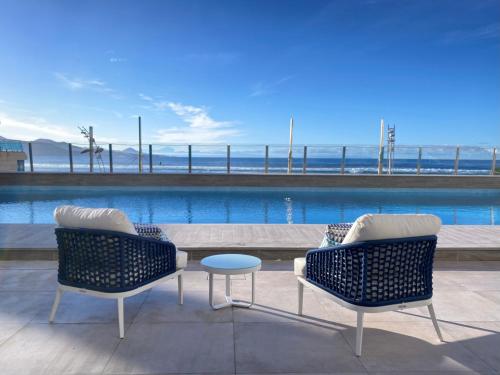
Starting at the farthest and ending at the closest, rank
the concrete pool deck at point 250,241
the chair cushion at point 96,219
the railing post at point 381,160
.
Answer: the railing post at point 381,160 → the concrete pool deck at point 250,241 → the chair cushion at point 96,219

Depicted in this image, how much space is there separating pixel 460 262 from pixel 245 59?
9.61 metres

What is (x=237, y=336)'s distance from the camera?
2.04 meters

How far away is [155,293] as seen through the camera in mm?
2773

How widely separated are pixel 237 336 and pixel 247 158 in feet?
34.3

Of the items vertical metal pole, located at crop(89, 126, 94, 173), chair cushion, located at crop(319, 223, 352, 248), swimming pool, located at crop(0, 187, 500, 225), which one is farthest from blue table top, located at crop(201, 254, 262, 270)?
vertical metal pole, located at crop(89, 126, 94, 173)

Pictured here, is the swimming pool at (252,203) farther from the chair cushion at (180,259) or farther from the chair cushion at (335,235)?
the chair cushion at (335,235)

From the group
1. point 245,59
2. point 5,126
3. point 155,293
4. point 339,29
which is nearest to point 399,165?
point 339,29

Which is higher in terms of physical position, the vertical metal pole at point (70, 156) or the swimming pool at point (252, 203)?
the vertical metal pole at point (70, 156)

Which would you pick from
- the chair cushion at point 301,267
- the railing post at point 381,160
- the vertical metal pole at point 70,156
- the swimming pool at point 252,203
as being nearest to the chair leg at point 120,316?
the chair cushion at point 301,267

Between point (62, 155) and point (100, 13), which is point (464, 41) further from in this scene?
point (62, 155)

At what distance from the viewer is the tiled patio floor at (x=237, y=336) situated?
5.64ft

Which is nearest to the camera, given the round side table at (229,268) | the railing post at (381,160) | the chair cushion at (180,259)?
the round side table at (229,268)

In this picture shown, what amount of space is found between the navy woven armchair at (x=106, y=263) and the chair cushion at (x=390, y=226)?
1.34 metres

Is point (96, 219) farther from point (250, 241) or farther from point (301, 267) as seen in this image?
point (250, 241)
